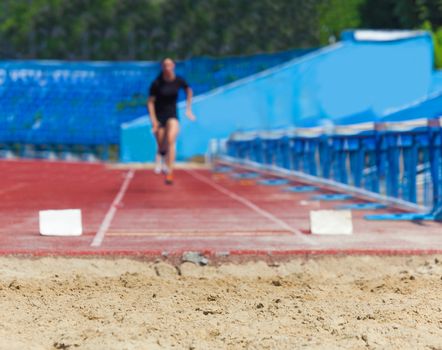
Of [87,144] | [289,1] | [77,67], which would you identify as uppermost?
[289,1]

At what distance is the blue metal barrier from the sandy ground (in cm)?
360

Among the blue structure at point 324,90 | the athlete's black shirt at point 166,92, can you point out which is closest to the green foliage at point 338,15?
the blue structure at point 324,90

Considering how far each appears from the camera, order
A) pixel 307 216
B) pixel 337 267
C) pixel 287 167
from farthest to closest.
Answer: pixel 287 167
pixel 307 216
pixel 337 267

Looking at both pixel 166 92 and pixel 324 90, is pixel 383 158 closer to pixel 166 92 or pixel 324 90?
pixel 166 92

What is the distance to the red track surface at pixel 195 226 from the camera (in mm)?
8492

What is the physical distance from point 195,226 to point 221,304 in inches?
187

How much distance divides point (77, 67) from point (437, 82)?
1556cm

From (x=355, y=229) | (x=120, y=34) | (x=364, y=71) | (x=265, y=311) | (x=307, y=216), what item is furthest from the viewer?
(x=120, y=34)

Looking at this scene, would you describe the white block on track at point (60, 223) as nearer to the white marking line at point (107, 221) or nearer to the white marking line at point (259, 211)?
the white marking line at point (107, 221)

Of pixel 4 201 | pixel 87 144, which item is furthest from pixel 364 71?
pixel 4 201

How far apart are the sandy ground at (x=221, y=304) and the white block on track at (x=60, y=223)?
5.25ft

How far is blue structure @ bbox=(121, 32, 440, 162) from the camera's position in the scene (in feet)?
121

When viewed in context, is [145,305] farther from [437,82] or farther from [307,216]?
[437,82]

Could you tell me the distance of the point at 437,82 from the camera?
3762 cm
